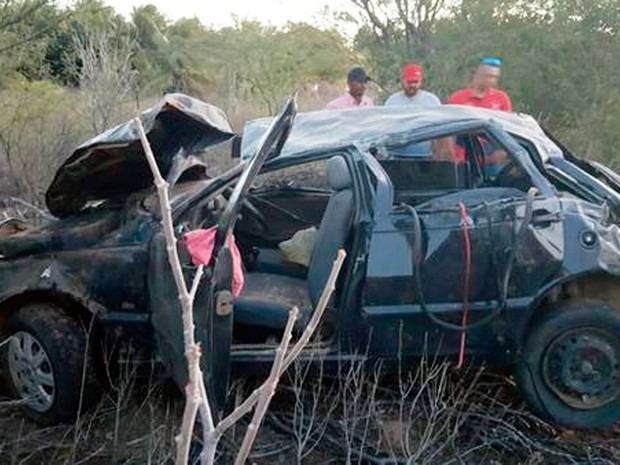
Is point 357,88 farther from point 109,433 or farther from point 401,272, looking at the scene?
point 109,433

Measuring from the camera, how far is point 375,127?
4555mm

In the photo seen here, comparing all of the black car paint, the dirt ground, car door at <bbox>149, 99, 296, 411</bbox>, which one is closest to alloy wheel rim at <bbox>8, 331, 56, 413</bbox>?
the dirt ground

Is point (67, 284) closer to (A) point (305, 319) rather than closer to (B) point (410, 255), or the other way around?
(A) point (305, 319)

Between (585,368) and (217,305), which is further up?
(217,305)

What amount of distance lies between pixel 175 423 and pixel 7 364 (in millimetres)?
952

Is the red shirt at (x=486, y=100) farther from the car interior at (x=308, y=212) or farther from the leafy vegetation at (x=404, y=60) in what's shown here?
the leafy vegetation at (x=404, y=60)

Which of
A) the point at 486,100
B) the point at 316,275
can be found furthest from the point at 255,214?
the point at 486,100

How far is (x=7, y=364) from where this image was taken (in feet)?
13.9

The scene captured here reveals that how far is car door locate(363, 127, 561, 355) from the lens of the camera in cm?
396

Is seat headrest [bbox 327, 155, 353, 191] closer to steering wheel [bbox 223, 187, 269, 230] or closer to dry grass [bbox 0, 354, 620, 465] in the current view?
dry grass [bbox 0, 354, 620, 465]

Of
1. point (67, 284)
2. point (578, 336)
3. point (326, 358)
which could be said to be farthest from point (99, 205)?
point (578, 336)

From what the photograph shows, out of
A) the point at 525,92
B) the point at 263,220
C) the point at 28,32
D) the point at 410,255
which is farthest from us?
the point at 525,92

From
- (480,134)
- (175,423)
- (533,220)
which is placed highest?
(480,134)

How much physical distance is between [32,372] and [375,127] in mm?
2241
